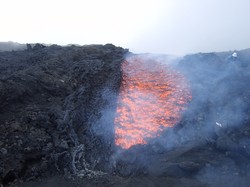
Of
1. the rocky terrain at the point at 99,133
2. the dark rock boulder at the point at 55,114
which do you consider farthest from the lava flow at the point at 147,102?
the dark rock boulder at the point at 55,114

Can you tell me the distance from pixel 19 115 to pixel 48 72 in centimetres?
382

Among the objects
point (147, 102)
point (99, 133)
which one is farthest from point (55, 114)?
point (147, 102)

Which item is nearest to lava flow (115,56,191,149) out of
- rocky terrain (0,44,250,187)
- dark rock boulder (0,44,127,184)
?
rocky terrain (0,44,250,187)

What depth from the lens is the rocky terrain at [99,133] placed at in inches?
463

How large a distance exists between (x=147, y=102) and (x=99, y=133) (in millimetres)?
3324

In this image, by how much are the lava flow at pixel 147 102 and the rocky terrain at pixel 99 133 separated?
44 cm

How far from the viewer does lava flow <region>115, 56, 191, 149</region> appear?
14.1 m

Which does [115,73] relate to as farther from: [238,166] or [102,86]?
[238,166]

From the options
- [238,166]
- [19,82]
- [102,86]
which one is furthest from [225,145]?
[19,82]

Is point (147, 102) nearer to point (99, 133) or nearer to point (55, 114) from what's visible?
point (99, 133)

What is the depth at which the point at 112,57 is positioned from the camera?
2048cm

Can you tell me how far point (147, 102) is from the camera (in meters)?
16.0

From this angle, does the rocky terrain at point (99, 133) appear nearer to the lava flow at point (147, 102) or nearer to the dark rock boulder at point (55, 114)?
the dark rock boulder at point (55, 114)

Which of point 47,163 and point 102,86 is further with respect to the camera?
point 102,86
